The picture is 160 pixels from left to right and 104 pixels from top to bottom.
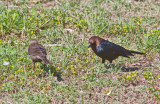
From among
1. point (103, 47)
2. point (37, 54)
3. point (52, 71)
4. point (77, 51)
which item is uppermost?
point (103, 47)

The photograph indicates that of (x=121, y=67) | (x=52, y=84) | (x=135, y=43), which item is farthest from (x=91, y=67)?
(x=135, y=43)

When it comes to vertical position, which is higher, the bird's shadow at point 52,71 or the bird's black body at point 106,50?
the bird's black body at point 106,50

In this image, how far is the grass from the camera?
5.94m

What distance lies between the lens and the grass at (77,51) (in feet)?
19.5

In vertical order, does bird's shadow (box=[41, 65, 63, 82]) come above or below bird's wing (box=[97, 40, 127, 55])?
below

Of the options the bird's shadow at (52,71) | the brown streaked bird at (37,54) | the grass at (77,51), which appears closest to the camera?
the grass at (77,51)

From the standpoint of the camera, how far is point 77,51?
7.55 m

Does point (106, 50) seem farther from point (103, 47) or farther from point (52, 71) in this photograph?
point (52, 71)

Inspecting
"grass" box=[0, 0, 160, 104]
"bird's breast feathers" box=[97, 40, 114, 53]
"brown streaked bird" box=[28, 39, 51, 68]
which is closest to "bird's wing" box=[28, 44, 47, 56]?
"brown streaked bird" box=[28, 39, 51, 68]

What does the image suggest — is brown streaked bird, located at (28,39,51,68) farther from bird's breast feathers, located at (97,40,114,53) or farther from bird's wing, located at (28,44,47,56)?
bird's breast feathers, located at (97,40,114,53)

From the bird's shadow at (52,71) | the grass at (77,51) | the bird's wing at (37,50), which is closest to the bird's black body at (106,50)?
the grass at (77,51)

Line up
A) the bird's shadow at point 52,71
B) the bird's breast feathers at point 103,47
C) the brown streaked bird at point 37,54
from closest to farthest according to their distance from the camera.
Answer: the brown streaked bird at point 37,54 < the bird's shadow at point 52,71 < the bird's breast feathers at point 103,47

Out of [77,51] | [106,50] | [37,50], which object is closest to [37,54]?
[37,50]

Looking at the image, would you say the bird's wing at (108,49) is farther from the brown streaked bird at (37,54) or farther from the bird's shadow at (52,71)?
the brown streaked bird at (37,54)
